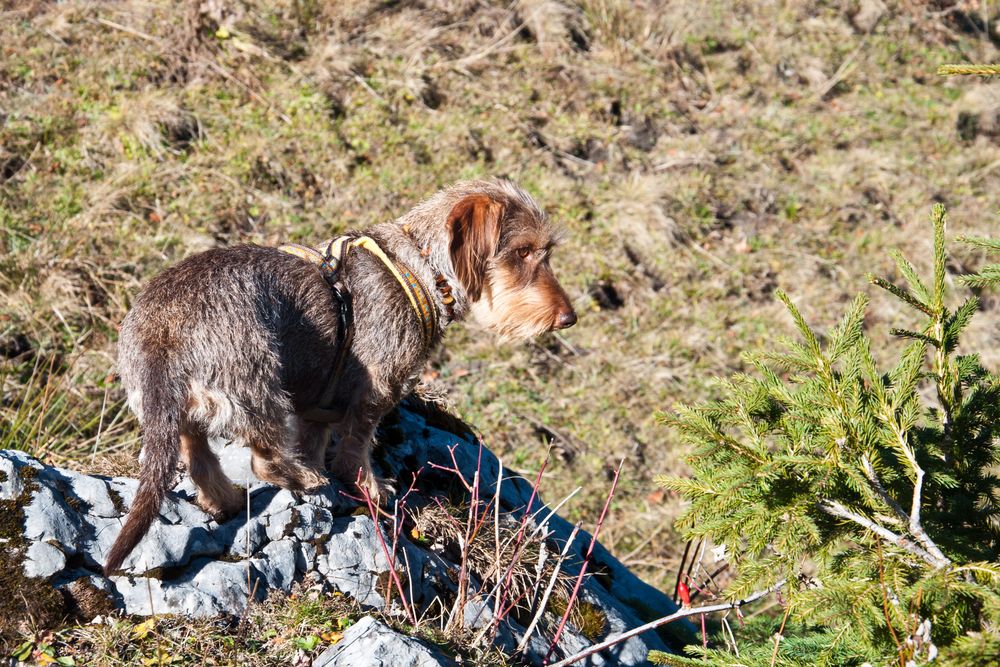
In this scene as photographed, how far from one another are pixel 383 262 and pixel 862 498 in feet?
7.64

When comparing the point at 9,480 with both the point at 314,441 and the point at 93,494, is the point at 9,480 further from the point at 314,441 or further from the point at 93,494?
the point at 314,441

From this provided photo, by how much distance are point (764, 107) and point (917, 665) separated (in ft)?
31.8

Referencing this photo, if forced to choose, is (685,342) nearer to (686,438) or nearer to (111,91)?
(686,438)

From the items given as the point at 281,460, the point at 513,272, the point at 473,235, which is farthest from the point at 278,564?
the point at 513,272

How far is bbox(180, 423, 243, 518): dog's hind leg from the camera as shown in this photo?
343cm

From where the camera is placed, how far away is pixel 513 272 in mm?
4609

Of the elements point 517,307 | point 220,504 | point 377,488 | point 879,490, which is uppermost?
point 879,490

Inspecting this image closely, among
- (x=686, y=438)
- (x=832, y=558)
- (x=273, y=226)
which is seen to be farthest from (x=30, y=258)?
(x=832, y=558)

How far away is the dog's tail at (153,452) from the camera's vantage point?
→ 2.86 meters

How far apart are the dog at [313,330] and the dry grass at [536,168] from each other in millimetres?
1932

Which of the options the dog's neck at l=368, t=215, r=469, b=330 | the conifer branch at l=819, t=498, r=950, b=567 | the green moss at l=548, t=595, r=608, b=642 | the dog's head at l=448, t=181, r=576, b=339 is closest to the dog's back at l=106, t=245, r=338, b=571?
the dog's neck at l=368, t=215, r=469, b=330

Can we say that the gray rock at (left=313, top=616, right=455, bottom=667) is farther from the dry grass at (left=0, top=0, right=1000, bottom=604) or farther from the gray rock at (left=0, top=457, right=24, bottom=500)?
the dry grass at (left=0, top=0, right=1000, bottom=604)

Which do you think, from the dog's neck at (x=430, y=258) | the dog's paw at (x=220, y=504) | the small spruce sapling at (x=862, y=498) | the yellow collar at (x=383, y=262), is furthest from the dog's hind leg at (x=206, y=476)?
Result: the small spruce sapling at (x=862, y=498)

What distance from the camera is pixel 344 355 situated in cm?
397
